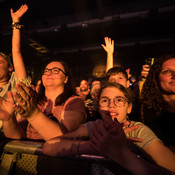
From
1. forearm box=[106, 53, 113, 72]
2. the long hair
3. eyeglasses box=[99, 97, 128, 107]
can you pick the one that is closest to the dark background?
forearm box=[106, 53, 113, 72]

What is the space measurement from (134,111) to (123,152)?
139cm

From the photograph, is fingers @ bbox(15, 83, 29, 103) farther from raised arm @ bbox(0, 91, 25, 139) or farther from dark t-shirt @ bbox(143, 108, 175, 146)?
dark t-shirt @ bbox(143, 108, 175, 146)

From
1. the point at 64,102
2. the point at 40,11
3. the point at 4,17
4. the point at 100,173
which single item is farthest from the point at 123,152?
the point at 4,17

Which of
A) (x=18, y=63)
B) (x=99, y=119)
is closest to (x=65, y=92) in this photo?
(x=99, y=119)

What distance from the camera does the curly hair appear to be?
4.95ft

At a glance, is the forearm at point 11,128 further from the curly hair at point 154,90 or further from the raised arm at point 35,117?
the curly hair at point 154,90

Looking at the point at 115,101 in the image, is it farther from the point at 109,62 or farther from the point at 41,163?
the point at 109,62

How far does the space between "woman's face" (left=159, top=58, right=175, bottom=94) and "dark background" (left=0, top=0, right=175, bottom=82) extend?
568 cm

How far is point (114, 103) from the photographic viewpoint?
1.10 meters

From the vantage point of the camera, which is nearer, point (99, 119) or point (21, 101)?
point (21, 101)

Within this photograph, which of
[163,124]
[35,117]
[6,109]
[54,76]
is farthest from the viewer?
[54,76]

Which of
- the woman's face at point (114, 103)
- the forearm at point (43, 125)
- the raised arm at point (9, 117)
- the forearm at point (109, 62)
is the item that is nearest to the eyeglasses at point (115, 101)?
the woman's face at point (114, 103)

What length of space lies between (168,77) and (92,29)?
773 cm

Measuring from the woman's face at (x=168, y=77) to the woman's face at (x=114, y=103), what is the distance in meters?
0.61
